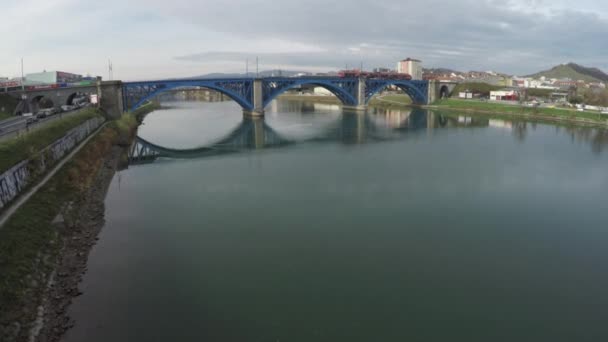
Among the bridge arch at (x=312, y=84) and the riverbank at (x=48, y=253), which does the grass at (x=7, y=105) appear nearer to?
the riverbank at (x=48, y=253)

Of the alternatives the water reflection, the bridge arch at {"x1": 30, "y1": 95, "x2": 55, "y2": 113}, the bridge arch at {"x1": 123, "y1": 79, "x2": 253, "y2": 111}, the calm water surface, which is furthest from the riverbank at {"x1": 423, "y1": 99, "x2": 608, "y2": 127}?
the bridge arch at {"x1": 30, "y1": 95, "x2": 55, "y2": 113}

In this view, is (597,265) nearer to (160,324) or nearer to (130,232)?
(160,324)

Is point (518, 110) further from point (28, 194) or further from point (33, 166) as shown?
point (28, 194)

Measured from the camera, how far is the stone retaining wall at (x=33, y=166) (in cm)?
1162

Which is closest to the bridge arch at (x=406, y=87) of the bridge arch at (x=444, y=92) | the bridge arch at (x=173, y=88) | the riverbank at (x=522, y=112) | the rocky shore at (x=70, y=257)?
the riverbank at (x=522, y=112)

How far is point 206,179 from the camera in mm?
20797

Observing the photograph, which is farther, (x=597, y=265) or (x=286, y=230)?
(x=286, y=230)

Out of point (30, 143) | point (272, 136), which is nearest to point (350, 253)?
point (30, 143)

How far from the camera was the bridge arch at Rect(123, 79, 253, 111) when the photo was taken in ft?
127

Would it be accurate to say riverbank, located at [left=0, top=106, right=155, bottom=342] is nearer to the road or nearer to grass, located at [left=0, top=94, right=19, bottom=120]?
the road

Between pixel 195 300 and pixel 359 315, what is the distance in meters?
3.74

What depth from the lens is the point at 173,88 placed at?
43.3m

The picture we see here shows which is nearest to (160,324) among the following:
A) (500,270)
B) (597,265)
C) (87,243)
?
(87,243)

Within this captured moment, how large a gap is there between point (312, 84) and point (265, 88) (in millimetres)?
8993
